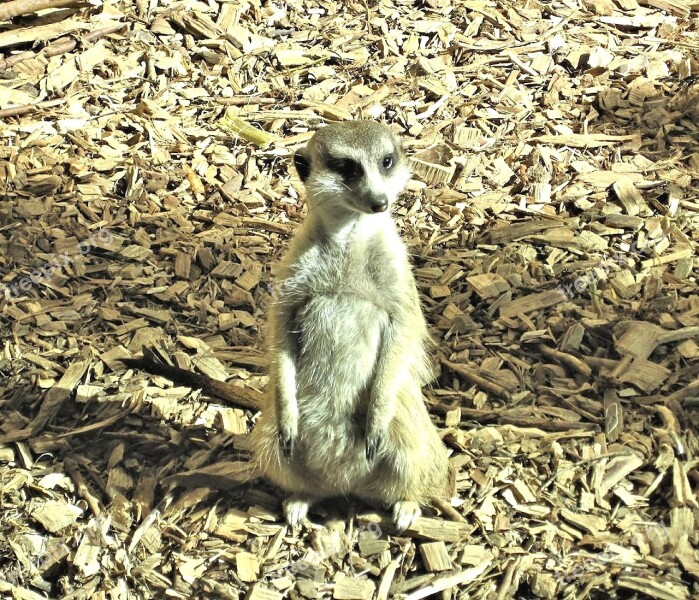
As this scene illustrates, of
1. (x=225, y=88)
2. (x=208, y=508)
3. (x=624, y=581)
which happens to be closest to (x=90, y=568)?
(x=208, y=508)

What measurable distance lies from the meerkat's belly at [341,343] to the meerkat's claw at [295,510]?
44cm

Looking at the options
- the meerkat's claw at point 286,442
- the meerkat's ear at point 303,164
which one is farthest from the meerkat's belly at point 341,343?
the meerkat's ear at point 303,164

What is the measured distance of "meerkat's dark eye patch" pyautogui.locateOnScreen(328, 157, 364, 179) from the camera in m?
3.76

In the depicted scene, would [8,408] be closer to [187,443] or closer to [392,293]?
[187,443]

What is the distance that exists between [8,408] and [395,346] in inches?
78.9

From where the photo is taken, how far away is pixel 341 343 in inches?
151

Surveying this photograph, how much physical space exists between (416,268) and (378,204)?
1.55 meters

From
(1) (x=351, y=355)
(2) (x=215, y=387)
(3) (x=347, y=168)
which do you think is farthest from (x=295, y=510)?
(3) (x=347, y=168)

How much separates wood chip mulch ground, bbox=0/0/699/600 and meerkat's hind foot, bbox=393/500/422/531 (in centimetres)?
6

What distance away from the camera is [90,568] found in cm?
371

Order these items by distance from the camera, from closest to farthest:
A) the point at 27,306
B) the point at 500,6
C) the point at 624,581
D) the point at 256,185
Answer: the point at 624,581 → the point at 27,306 → the point at 256,185 → the point at 500,6

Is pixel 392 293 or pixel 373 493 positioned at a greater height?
pixel 392 293

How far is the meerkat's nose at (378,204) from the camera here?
3.63m

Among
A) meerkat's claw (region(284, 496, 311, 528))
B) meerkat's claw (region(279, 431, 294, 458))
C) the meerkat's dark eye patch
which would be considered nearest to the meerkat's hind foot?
meerkat's claw (region(284, 496, 311, 528))
